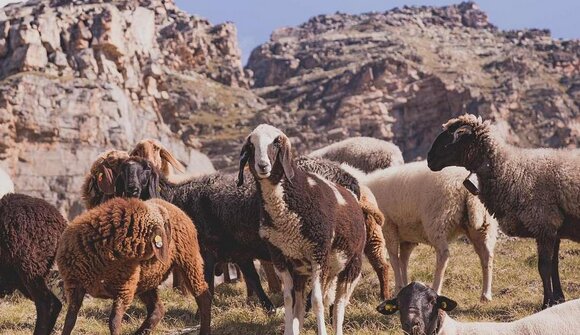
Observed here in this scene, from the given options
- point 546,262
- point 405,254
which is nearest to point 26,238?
point 405,254

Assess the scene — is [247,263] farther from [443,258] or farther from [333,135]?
[333,135]

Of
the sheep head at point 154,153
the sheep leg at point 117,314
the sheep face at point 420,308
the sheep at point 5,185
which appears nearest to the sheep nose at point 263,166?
the sheep face at point 420,308

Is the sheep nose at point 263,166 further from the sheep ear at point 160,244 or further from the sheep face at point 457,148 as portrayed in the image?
the sheep face at point 457,148

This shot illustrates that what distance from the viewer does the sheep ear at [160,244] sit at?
7.50 metres

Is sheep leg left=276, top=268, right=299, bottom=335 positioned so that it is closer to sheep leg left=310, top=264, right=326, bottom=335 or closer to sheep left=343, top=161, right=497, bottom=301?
sheep leg left=310, top=264, right=326, bottom=335

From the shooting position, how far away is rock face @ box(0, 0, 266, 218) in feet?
161

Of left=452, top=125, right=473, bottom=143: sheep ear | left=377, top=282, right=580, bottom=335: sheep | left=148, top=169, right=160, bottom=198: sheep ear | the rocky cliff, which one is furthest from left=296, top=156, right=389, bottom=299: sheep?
the rocky cliff

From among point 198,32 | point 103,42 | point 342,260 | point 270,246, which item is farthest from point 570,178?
point 198,32

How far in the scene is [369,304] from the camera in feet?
34.0

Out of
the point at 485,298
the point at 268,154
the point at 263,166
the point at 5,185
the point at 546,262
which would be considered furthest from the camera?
the point at 5,185

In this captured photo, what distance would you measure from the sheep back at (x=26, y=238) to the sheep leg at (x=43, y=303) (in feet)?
0.36

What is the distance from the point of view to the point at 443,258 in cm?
1074

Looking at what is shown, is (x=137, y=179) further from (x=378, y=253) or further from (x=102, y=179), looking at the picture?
(x=378, y=253)

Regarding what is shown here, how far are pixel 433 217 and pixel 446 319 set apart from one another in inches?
173
